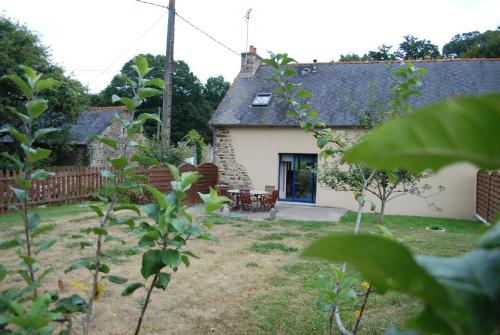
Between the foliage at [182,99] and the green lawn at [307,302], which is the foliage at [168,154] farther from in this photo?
the foliage at [182,99]

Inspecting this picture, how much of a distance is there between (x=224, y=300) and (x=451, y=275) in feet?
15.7

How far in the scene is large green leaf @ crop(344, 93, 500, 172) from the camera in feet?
1.09

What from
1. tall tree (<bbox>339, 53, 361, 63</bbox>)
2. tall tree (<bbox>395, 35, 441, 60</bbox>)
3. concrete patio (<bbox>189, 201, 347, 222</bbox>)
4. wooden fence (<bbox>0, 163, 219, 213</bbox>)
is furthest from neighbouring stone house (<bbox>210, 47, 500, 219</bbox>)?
tall tree (<bbox>339, 53, 361, 63</bbox>)

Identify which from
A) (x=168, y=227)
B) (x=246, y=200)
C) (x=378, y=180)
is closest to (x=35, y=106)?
(x=168, y=227)

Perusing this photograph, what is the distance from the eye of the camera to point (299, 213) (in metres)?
12.9

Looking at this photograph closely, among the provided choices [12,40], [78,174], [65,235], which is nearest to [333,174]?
[65,235]

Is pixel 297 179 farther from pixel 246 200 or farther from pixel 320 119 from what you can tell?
pixel 246 200

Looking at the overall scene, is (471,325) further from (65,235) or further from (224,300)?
(65,235)

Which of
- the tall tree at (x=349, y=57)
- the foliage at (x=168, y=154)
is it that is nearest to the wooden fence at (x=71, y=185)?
the foliage at (x=168, y=154)

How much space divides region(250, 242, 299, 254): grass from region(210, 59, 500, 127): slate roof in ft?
23.3

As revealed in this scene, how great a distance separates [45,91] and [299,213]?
1338cm

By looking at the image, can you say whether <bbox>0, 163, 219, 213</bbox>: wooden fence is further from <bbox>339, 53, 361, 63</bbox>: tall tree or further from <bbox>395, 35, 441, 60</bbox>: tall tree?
<bbox>339, 53, 361, 63</bbox>: tall tree

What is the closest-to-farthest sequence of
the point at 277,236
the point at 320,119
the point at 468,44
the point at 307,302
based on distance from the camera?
the point at 307,302
the point at 277,236
the point at 320,119
the point at 468,44

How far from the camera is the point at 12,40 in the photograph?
1702 cm
